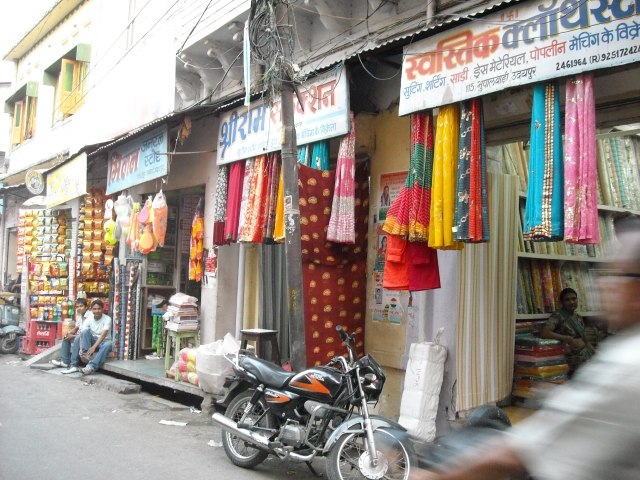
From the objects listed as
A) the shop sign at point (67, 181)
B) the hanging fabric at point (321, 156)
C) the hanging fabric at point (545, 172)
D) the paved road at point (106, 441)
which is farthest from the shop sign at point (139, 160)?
the hanging fabric at point (545, 172)

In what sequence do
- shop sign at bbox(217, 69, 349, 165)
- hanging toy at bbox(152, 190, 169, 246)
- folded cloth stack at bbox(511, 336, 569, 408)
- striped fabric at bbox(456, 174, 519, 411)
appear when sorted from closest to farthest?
striped fabric at bbox(456, 174, 519, 411), folded cloth stack at bbox(511, 336, 569, 408), shop sign at bbox(217, 69, 349, 165), hanging toy at bbox(152, 190, 169, 246)

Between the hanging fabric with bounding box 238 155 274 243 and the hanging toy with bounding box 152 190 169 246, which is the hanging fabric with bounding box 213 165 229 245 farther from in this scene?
the hanging toy with bounding box 152 190 169 246

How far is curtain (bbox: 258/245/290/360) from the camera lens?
7902mm

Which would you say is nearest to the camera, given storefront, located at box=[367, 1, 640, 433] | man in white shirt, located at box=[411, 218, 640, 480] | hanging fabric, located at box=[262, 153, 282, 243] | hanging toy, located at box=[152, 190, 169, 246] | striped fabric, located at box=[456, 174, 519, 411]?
man in white shirt, located at box=[411, 218, 640, 480]

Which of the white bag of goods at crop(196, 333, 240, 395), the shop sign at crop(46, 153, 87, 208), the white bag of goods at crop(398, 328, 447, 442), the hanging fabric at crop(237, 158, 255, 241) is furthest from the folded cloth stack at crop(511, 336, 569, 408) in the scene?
the shop sign at crop(46, 153, 87, 208)

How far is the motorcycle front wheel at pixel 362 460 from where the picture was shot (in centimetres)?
439

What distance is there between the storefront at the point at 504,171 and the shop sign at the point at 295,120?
0.84 metres

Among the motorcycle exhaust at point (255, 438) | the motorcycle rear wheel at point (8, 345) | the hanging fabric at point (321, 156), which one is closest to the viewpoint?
the motorcycle exhaust at point (255, 438)

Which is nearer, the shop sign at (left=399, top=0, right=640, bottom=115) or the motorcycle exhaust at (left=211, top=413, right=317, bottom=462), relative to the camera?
the shop sign at (left=399, top=0, right=640, bottom=115)

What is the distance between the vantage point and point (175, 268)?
37.1ft

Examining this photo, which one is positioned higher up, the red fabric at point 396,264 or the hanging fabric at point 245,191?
the hanging fabric at point 245,191

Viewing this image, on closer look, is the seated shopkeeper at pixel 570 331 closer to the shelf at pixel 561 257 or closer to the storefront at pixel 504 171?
the storefront at pixel 504 171

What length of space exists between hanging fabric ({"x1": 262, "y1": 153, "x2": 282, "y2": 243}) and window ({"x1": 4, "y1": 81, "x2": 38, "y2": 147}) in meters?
13.2

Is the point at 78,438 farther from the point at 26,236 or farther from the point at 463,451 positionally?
the point at 26,236
